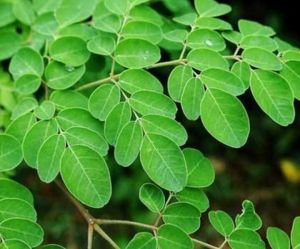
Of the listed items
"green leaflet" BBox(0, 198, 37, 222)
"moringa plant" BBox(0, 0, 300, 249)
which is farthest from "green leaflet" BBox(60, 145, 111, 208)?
"green leaflet" BBox(0, 198, 37, 222)

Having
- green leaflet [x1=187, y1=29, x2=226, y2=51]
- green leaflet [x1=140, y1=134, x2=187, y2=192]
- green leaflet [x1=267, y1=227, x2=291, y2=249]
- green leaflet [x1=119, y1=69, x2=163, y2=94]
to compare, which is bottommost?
green leaflet [x1=267, y1=227, x2=291, y2=249]

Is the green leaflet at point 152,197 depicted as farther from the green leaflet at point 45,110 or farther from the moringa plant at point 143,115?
the green leaflet at point 45,110

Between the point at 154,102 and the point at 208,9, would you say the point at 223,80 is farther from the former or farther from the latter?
the point at 208,9

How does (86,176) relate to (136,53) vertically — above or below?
below

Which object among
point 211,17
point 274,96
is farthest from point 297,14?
point 274,96

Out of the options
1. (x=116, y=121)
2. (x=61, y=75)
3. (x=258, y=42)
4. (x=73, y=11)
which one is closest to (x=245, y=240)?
(x=116, y=121)

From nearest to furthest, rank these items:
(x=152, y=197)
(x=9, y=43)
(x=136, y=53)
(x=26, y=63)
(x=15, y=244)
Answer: (x=15, y=244)
(x=152, y=197)
(x=136, y=53)
(x=26, y=63)
(x=9, y=43)

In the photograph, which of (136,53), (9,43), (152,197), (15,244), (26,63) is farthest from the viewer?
(9,43)

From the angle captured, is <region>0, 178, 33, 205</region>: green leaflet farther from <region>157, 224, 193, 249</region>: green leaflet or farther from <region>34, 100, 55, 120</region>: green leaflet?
<region>157, 224, 193, 249</region>: green leaflet
